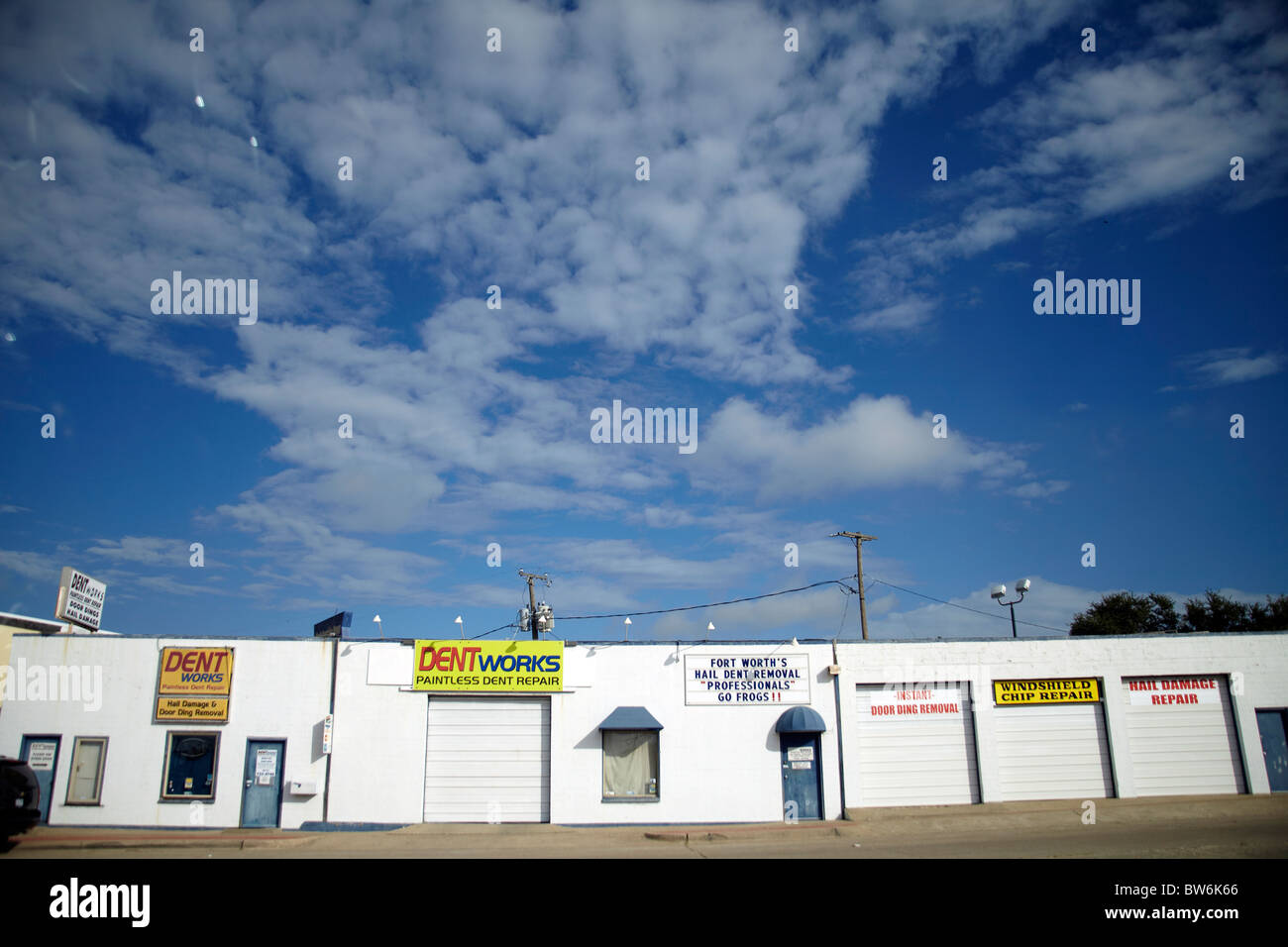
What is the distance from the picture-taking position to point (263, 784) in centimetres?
2094

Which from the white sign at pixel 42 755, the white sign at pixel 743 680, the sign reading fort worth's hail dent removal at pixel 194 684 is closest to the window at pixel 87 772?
the white sign at pixel 42 755

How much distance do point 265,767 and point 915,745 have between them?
58.4 feet

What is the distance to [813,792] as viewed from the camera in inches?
847

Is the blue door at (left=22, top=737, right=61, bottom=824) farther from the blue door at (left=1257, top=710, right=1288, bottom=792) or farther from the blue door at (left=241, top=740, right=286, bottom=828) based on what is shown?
the blue door at (left=1257, top=710, right=1288, bottom=792)

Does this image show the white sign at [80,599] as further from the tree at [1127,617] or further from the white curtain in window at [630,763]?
the tree at [1127,617]

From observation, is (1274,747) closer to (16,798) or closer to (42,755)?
(16,798)

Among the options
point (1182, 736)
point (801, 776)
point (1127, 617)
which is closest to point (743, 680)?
point (801, 776)

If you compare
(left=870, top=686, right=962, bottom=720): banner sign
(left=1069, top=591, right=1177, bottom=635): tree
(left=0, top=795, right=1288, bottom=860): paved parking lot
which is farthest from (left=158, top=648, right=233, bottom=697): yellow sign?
(left=1069, top=591, right=1177, bottom=635): tree

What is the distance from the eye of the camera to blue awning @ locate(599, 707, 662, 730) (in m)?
21.2

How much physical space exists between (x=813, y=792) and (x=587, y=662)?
23.3ft

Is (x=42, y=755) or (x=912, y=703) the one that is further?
(x=912, y=703)
